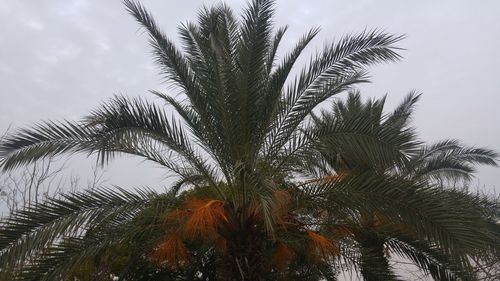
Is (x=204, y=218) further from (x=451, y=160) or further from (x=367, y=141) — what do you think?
(x=451, y=160)

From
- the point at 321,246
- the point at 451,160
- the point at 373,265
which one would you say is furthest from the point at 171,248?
the point at 451,160

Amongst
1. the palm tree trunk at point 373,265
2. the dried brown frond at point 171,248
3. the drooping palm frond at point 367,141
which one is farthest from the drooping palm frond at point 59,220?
the palm tree trunk at point 373,265

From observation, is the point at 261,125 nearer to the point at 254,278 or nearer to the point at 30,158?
the point at 254,278

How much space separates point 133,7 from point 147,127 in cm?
193

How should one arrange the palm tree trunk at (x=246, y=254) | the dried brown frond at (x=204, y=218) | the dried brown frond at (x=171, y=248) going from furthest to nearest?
the palm tree trunk at (x=246, y=254)
the dried brown frond at (x=171, y=248)
the dried brown frond at (x=204, y=218)

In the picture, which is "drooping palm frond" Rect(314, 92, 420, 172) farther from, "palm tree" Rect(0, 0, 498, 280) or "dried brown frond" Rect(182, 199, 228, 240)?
"dried brown frond" Rect(182, 199, 228, 240)

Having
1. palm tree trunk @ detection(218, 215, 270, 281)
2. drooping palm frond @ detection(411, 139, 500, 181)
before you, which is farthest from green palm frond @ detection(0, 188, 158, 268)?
drooping palm frond @ detection(411, 139, 500, 181)

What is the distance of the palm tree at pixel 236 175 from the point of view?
659 centimetres

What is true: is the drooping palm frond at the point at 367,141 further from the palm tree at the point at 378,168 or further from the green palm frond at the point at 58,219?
the green palm frond at the point at 58,219

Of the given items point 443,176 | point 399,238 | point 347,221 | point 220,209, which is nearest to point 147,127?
point 220,209

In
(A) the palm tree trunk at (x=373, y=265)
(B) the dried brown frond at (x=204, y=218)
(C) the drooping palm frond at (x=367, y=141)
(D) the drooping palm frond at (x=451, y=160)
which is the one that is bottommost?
(A) the palm tree trunk at (x=373, y=265)

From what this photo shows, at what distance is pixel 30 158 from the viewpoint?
6.65 metres

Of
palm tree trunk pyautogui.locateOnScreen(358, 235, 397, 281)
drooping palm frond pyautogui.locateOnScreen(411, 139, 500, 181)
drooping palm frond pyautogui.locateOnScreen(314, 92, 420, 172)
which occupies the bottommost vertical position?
palm tree trunk pyautogui.locateOnScreen(358, 235, 397, 281)

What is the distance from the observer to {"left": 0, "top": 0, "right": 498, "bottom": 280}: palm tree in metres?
6.59
